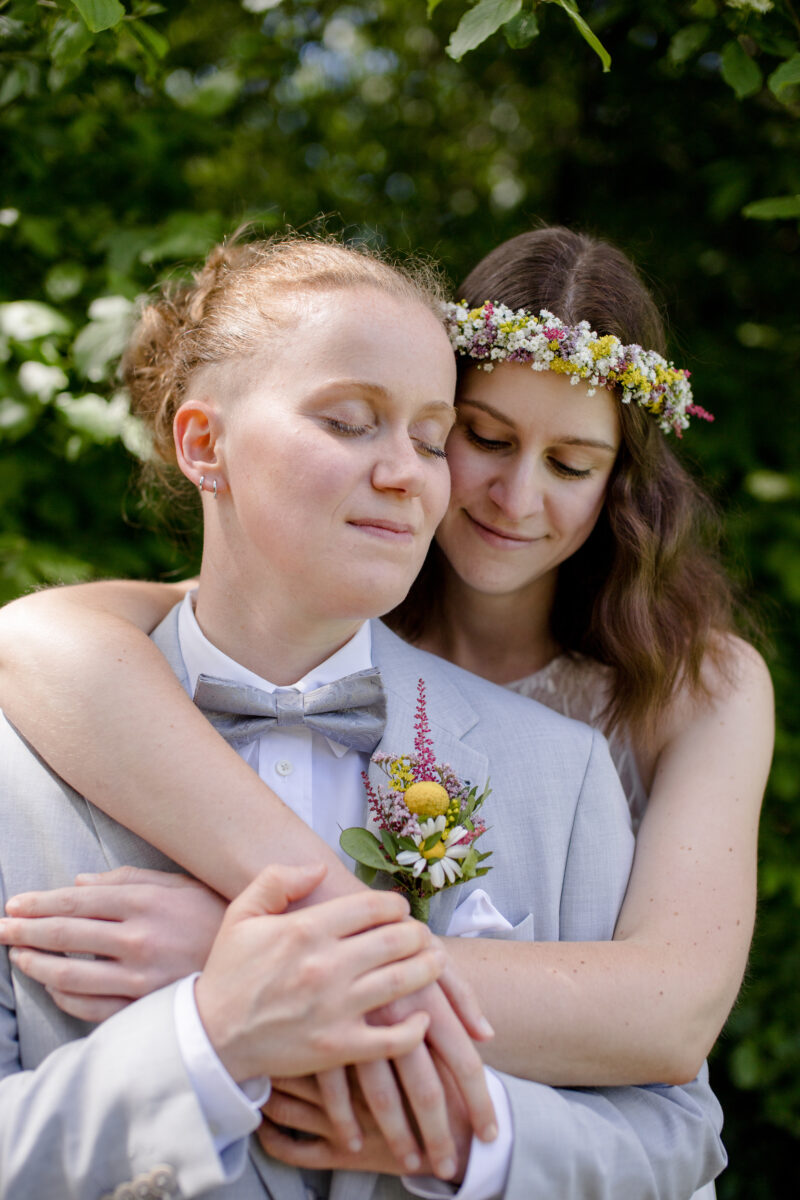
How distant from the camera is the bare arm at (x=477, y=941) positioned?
1909 millimetres

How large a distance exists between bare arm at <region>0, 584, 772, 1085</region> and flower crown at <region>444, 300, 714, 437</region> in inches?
44.9

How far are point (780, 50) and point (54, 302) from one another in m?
2.24

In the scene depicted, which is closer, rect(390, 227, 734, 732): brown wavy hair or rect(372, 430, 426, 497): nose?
rect(372, 430, 426, 497): nose

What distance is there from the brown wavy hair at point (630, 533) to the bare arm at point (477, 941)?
62cm

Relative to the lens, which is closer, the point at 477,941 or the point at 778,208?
the point at 477,941

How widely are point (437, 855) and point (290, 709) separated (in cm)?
47

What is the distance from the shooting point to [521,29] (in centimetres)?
251

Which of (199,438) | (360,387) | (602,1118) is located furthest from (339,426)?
(602,1118)

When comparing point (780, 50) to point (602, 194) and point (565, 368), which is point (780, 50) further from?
point (602, 194)

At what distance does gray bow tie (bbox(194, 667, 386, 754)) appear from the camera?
2145 mm

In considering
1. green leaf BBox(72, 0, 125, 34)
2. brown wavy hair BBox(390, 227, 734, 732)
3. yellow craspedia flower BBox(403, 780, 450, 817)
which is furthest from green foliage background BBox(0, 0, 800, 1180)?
yellow craspedia flower BBox(403, 780, 450, 817)

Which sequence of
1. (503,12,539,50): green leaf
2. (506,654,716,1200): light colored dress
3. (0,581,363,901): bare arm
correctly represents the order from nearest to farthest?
1. (0,581,363,901): bare arm
2. (503,12,539,50): green leaf
3. (506,654,716,1200): light colored dress

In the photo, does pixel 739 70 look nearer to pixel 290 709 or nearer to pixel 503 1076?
pixel 290 709

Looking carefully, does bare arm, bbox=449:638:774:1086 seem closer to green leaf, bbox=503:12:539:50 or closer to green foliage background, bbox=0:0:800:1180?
green foliage background, bbox=0:0:800:1180
